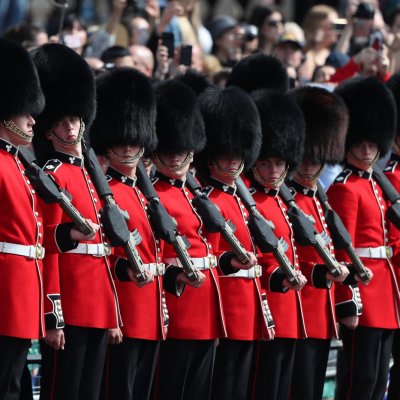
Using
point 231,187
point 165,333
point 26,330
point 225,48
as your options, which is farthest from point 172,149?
point 225,48

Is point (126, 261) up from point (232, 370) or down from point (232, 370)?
up

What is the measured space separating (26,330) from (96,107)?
47.8 inches

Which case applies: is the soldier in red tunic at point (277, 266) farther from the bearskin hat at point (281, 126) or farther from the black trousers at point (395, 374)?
the black trousers at point (395, 374)

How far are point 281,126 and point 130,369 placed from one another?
1.58m

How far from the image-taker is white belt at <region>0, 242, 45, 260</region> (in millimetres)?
5203

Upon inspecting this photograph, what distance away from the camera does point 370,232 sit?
22.7 ft

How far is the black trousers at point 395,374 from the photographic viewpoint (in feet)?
23.6

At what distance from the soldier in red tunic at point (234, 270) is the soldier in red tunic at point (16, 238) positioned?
3.97ft

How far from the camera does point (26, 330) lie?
17.1ft

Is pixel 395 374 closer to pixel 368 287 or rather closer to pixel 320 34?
Answer: pixel 368 287

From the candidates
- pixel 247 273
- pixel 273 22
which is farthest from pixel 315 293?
pixel 273 22

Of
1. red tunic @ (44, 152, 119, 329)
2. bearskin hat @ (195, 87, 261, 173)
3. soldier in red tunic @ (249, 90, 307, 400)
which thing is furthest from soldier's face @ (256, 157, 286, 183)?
red tunic @ (44, 152, 119, 329)

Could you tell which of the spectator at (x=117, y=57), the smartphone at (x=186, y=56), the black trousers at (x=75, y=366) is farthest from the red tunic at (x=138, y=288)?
the spectator at (x=117, y=57)

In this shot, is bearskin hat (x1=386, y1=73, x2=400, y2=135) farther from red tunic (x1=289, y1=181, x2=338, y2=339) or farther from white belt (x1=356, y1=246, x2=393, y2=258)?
Result: red tunic (x1=289, y1=181, x2=338, y2=339)
